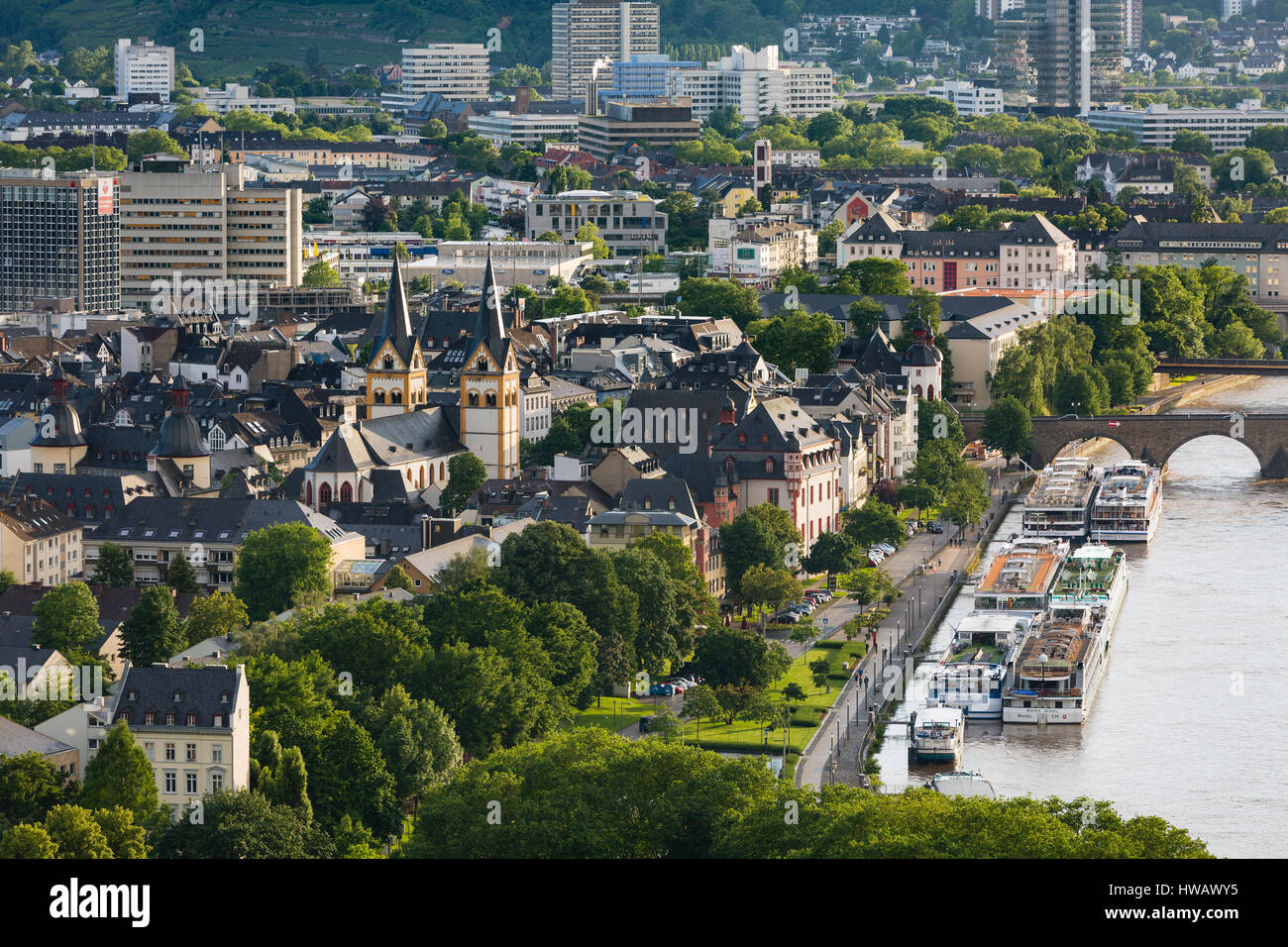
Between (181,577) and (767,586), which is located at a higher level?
(181,577)

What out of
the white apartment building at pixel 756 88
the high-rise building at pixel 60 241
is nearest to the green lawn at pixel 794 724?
the high-rise building at pixel 60 241

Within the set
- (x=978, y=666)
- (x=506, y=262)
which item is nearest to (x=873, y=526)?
(x=978, y=666)

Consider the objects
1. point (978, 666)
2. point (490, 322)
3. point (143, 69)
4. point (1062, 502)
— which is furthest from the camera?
point (143, 69)

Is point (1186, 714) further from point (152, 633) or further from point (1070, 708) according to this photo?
point (152, 633)
